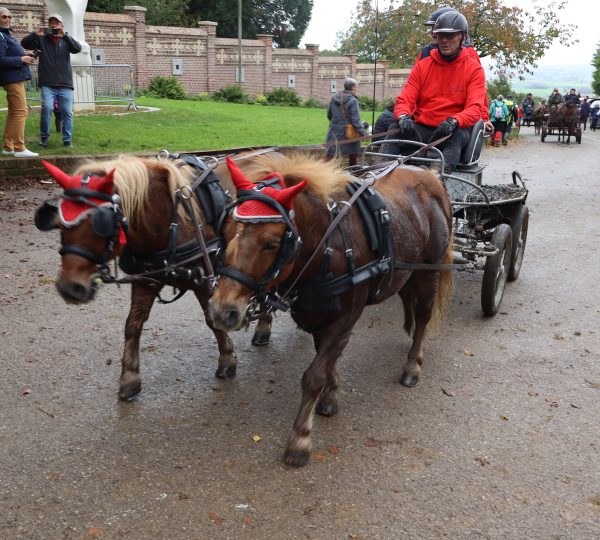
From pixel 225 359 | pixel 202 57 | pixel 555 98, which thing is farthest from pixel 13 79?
pixel 555 98

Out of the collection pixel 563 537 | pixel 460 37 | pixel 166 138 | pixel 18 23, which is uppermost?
pixel 18 23

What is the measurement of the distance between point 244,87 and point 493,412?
32.3 meters

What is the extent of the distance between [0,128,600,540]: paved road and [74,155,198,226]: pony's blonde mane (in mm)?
1368

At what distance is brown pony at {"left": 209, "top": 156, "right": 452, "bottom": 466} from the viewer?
9.32ft

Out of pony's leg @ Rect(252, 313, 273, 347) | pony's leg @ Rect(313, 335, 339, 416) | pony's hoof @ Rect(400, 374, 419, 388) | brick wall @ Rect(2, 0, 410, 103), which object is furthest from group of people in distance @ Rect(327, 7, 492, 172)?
brick wall @ Rect(2, 0, 410, 103)

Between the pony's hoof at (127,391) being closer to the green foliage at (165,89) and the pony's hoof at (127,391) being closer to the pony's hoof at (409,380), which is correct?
the pony's hoof at (409,380)

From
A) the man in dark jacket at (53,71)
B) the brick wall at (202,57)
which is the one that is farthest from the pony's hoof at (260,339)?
the brick wall at (202,57)

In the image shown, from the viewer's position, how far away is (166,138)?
43.7 ft

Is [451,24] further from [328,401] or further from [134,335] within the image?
[134,335]

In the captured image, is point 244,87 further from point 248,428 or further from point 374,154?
point 248,428

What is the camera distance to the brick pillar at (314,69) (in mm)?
37188

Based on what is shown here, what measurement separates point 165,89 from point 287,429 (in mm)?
25365

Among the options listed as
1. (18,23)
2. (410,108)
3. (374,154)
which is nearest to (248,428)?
(374,154)

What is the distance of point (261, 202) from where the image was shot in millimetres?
2865
